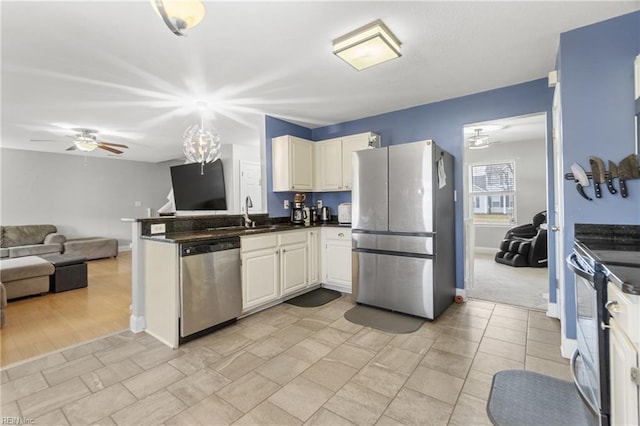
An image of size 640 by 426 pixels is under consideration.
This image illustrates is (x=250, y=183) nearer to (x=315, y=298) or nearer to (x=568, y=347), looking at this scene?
(x=315, y=298)

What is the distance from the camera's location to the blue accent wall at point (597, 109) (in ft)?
6.44

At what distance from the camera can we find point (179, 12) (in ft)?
4.53

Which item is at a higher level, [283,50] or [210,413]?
[283,50]

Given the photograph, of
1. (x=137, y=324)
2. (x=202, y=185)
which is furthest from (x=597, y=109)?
(x=202, y=185)

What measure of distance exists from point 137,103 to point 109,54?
130cm

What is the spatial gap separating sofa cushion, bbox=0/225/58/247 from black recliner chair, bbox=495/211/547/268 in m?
9.43

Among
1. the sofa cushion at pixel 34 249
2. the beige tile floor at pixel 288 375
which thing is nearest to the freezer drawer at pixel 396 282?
the beige tile floor at pixel 288 375

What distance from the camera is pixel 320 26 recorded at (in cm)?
206

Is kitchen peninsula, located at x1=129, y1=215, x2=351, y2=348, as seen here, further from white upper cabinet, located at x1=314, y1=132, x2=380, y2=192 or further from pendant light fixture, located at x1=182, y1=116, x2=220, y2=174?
white upper cabinet, located at x1=314, y1=132, x2=380, y2=192

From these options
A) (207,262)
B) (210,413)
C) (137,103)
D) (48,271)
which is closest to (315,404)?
(210,413)

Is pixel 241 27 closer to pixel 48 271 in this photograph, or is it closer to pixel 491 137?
pixel 48 271

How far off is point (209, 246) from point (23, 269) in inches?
120

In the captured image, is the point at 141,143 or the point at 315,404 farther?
the point at 141,143

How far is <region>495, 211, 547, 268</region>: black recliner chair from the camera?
5043mm
